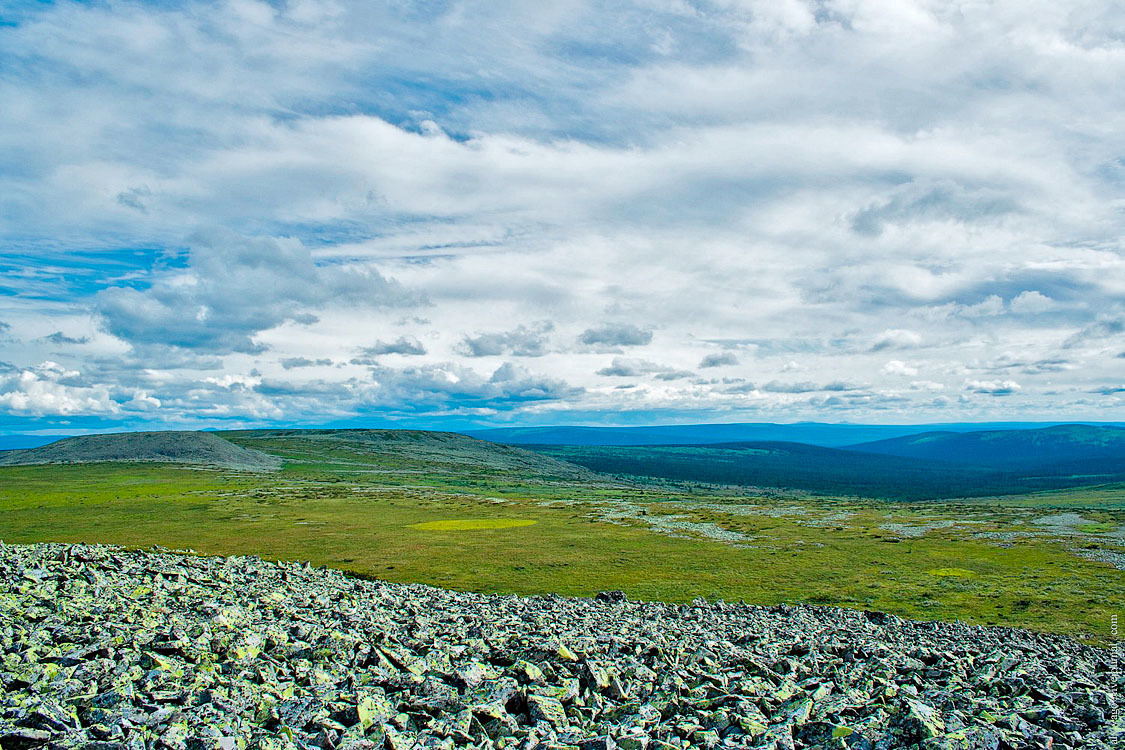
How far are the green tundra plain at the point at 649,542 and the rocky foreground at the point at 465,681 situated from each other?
65.4ft

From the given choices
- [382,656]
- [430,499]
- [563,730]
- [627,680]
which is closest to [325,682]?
[382,656]

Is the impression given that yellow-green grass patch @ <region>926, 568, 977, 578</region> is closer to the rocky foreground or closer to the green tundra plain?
the green tundra plain

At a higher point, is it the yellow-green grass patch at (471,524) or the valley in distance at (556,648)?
the valley in distance at (556,648)

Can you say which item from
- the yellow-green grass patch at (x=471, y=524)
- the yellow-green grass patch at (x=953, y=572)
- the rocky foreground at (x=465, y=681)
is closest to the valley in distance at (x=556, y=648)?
the rocky foreground at (x=465, y=681)

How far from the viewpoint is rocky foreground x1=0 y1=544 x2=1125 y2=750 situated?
657 inches

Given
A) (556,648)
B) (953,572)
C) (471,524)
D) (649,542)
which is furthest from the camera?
(471,524)

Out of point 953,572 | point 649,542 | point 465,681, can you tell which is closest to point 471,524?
point 649,542

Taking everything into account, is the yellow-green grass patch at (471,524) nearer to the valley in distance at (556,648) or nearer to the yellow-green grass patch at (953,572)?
the valley in distance at (556,648)

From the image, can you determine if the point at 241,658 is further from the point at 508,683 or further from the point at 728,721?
the point at 728,721

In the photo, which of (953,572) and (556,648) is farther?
(953,572)

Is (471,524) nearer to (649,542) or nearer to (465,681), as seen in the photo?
(649,542)

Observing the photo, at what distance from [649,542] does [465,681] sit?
212ft

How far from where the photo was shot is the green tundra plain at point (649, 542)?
Answer: 52.4 metres

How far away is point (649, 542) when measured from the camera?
272ft
